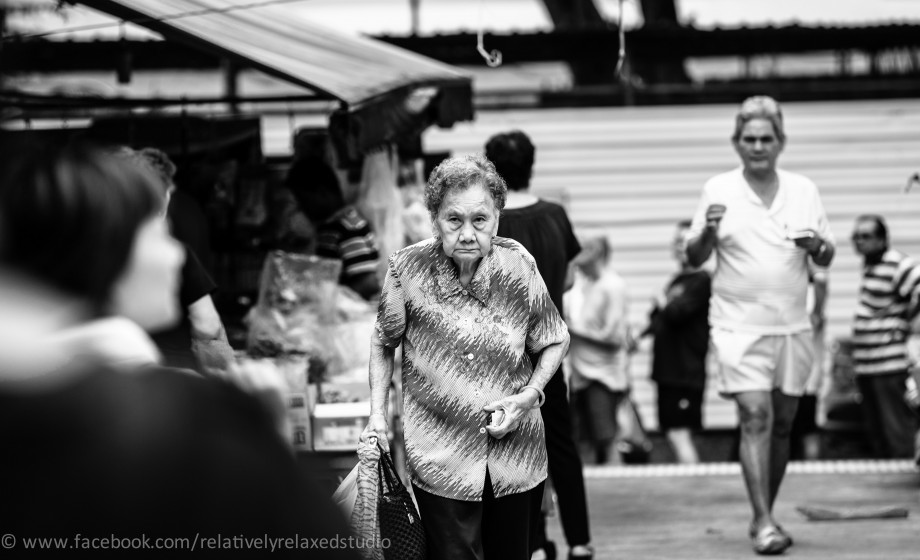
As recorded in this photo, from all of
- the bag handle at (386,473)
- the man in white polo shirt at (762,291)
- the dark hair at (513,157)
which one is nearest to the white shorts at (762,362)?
the man in white polo shirt at (762,291)

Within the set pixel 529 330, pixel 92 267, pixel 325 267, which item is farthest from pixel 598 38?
pixel 92 267

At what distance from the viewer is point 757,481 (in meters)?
6.94

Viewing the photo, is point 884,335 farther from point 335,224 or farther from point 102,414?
point 102,414

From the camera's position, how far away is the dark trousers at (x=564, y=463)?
6.31m

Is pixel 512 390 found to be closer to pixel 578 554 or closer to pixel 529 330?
pixel 529 330

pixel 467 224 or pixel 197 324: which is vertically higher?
pixel 467 224

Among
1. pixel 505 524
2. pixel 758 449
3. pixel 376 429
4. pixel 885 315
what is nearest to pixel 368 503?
pixel 376 429

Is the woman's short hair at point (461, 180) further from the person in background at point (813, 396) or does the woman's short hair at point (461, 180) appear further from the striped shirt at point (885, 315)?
the striped shirt at point (885, 315)

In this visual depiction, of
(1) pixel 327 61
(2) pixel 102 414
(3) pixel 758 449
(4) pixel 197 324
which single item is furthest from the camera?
(1) pixel 327 61

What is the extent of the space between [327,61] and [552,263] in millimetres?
2756

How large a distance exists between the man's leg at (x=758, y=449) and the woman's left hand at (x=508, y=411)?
2.46m

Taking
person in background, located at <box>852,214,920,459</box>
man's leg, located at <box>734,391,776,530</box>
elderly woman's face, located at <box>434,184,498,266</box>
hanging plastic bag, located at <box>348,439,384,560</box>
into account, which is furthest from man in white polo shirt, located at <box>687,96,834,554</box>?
person in background, located at <box>852,214,920,459</box>

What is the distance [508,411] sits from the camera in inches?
186

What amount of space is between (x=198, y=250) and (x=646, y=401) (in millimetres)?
7194
